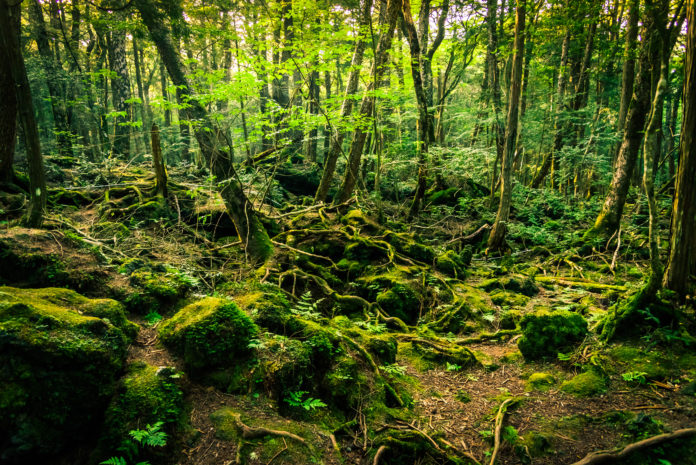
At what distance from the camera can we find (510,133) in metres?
10.2

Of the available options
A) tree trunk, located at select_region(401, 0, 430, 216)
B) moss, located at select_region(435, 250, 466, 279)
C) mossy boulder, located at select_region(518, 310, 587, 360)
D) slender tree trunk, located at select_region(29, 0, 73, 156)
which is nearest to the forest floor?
mossy boulder, located at select_region(518, 310, 587, 360)

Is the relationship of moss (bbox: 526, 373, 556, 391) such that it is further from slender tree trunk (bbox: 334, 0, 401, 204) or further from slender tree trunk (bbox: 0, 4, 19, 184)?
slender tree trunk (bbox: 0, 4, 19, 184)

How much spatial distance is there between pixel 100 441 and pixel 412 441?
260 cm

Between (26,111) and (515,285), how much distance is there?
9860 mm

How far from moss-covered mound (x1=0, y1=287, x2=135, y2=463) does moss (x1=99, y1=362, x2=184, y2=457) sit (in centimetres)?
11

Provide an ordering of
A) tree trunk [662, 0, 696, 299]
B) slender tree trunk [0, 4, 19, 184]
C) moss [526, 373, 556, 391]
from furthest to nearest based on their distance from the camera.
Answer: slender tree trunk [0, 4, 19, 184]
moss [526, 373, 556, 391]
tree trunk [662, 0, 696, 299]

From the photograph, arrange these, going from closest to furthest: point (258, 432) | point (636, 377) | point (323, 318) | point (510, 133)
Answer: point (258, 432)
point (636, 377)
point (323, 318)
point (510, 133)

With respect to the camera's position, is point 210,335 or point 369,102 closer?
point 210,335

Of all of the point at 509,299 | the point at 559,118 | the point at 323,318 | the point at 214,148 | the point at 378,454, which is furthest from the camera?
the point at 559,118

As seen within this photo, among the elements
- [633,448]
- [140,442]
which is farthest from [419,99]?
[140,442]

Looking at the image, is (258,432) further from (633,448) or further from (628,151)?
(628,151)

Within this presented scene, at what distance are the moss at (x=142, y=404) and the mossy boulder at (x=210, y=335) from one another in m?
0.30

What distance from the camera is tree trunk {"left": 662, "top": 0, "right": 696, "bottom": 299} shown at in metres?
4.20

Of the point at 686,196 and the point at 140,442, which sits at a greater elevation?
Result: the point at 686,196
